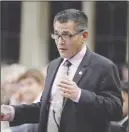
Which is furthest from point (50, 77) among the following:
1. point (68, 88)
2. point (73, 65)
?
point (68, 88)

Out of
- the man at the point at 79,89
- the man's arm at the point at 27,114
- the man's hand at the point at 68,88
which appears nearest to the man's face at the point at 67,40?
the man at the point at 79,89

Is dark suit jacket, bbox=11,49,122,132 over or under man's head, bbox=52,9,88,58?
under

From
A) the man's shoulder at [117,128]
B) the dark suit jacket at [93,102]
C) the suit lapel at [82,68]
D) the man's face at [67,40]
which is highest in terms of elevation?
the man's face at [67,40]

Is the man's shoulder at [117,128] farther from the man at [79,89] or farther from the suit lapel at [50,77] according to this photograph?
the suit lapel at [50,77]

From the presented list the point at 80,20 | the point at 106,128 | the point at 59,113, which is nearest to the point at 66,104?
the point at 59,113

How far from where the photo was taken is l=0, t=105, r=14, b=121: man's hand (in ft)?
5.22

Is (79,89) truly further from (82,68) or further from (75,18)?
(75,18)

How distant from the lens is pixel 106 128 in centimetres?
155

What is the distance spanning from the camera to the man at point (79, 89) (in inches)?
58.8

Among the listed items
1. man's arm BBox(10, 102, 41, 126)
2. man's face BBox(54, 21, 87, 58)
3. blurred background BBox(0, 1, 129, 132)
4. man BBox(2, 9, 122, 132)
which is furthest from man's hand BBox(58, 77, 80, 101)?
blurred background BBox(0, 1, 129, 132)

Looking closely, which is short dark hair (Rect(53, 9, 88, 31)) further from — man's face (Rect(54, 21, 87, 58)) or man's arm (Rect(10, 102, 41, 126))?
man's arm (Rect(10, 102, 41, 126))

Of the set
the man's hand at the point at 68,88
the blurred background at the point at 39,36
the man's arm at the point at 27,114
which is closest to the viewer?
the man's hand at the point at 68,88

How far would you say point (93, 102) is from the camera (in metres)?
1.48

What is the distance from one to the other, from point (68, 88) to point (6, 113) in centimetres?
29
